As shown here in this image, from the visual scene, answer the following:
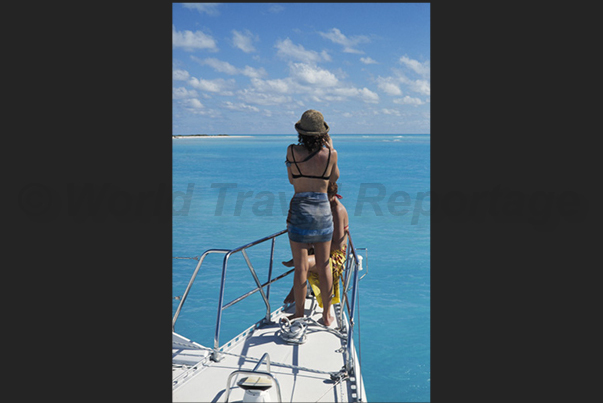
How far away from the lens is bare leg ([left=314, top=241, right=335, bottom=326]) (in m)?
3.72

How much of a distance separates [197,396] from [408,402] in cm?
449

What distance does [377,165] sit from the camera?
39469 mm

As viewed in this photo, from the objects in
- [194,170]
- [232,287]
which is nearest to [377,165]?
[194,170]

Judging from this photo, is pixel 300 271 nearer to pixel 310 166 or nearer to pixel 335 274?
pixel 335 274

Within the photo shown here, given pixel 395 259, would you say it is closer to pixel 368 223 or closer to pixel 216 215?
pixel 368 223

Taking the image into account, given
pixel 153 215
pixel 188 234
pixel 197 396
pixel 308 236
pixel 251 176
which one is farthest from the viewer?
pixel 251 176

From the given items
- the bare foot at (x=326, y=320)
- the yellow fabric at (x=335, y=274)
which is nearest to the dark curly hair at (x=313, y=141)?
the yellow fabric at (x=335, y=274)

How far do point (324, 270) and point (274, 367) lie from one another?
35.4 inches

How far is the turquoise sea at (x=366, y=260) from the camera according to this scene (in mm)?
7676

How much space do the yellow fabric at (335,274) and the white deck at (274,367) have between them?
11.2 inches

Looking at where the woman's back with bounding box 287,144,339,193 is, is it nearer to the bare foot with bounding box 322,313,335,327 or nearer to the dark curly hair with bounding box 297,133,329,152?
the dark curly hair with bounding box 297,133,329,152

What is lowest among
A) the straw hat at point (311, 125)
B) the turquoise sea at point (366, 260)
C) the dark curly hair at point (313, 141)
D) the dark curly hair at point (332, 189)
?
the turquoise sea at point (366, 260)

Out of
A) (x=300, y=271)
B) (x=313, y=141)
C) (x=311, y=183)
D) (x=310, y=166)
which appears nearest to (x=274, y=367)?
(x=300, y=271)

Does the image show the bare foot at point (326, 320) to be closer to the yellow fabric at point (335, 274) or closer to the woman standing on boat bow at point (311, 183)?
the yellow fabric at point (335, 274)
